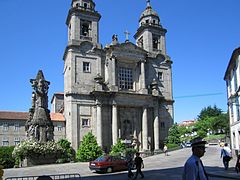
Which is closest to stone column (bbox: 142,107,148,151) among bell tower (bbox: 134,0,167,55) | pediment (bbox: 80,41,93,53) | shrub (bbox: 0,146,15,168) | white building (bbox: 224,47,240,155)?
bell tower (bbox: 134,0,167,55)

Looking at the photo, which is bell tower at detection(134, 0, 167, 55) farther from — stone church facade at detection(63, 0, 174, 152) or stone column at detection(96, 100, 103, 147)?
stone column at detection(96, 100, 103, 147)

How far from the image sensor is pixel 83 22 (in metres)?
43.6

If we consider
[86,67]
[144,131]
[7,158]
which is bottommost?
[7,158]

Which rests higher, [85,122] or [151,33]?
[151,33]

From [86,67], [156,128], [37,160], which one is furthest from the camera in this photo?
[156,128]

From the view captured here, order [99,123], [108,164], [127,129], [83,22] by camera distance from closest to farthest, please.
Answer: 1. [108,164]
2. [99,123]
3. [127,129]
4. [83,22]

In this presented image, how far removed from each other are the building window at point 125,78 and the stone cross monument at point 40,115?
15.9 meters

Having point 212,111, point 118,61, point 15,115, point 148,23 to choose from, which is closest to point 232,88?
point 118,61

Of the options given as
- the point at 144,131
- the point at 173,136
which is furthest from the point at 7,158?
the point at 173,136

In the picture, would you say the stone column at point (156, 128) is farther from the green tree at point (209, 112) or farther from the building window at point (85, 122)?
the green tree at point (209, 112)

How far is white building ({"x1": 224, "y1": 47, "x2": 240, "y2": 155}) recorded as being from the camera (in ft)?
91.7

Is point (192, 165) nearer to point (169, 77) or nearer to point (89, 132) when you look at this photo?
point (89, 132)

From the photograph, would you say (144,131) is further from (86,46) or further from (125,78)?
(86,46)

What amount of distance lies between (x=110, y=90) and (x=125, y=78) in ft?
14.2
